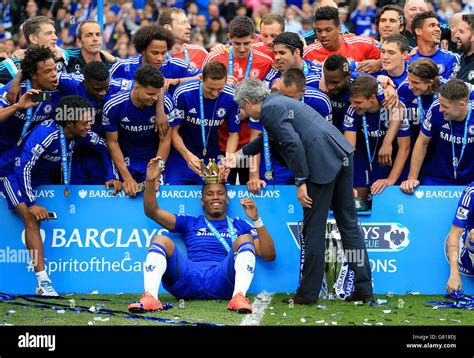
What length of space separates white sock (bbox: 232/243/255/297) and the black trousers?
0.46 metres

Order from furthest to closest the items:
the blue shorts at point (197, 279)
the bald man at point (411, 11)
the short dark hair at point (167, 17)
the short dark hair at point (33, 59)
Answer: the bald man at point (411, 11)
the short dark hair at point (167, 17)
the short dark hair at point (33, 59)
the blue shorts at point (197, 279)

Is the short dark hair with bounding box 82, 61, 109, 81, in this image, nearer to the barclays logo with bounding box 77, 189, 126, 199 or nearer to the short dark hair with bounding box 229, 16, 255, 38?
the barclays logo with bounding box 77, 189, 126, 199

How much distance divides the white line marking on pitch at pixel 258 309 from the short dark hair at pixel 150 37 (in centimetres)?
272

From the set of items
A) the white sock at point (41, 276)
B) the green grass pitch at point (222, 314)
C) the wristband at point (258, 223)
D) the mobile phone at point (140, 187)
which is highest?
the mobile phone at point (140, 187)

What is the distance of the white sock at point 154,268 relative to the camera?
9.16 metres

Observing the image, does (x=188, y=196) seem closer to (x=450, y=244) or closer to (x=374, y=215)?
(x=374, y=215)

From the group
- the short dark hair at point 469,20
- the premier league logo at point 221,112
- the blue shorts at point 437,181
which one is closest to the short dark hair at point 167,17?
the premier league logo at point 221,112

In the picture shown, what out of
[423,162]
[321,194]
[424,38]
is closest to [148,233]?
[321,194]

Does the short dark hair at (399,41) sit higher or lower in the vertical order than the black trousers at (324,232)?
higher

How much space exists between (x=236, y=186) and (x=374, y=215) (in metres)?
1.32

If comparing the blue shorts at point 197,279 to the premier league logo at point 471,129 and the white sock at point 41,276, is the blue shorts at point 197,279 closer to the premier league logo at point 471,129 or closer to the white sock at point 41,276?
the white sock at point 41,276

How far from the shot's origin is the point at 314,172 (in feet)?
30.1

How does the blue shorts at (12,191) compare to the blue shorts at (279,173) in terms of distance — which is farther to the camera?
the blue shorts at (279,173)

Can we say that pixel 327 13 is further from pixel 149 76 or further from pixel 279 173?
pixel 149 76
